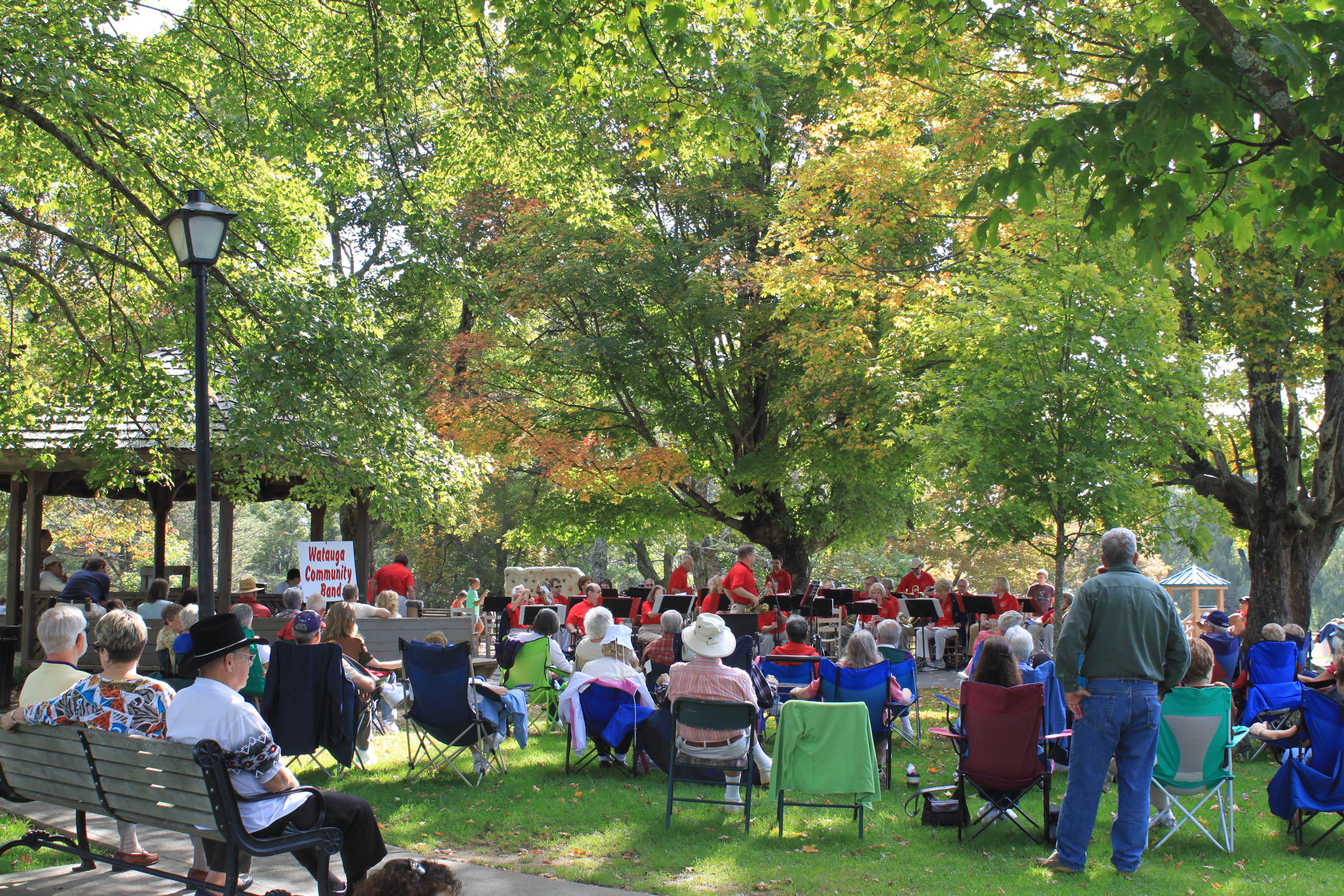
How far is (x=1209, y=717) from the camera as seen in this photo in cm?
634

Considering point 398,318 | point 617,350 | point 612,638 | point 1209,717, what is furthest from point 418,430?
point 398,318

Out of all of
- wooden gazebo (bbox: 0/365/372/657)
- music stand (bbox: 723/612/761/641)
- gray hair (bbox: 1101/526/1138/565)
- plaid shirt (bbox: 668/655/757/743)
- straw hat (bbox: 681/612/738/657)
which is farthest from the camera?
wooden gazebo (bbox: 0/365/372/657)

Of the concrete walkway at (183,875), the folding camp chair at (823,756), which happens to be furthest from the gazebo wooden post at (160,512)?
the folding camp chair at (823,756)

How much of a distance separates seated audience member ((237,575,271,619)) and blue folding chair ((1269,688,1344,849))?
36.5ft

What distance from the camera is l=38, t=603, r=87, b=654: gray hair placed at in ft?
16.9

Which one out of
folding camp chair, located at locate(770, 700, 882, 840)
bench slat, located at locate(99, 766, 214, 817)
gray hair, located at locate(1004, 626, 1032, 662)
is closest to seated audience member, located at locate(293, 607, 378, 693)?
bench slat, located at locate(99, 766, 214, 817)

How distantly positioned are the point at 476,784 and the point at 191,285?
4954mm

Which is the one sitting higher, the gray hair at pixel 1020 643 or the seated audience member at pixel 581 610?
the gray hair at pixel 1020 643

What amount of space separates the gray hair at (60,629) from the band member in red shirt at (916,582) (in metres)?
14.9

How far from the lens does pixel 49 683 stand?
5199 mm

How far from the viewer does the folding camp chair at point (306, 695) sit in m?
7.30

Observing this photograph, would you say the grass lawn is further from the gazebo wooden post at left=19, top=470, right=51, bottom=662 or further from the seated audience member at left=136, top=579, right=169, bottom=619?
the gazebo wooden post at left=19, top=470, right=51, bottom=662

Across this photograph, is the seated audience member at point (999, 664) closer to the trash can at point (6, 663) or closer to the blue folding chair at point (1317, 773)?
the blue folding chair at point (1317, 773)

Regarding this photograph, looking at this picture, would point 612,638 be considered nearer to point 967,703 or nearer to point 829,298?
point 967,703
